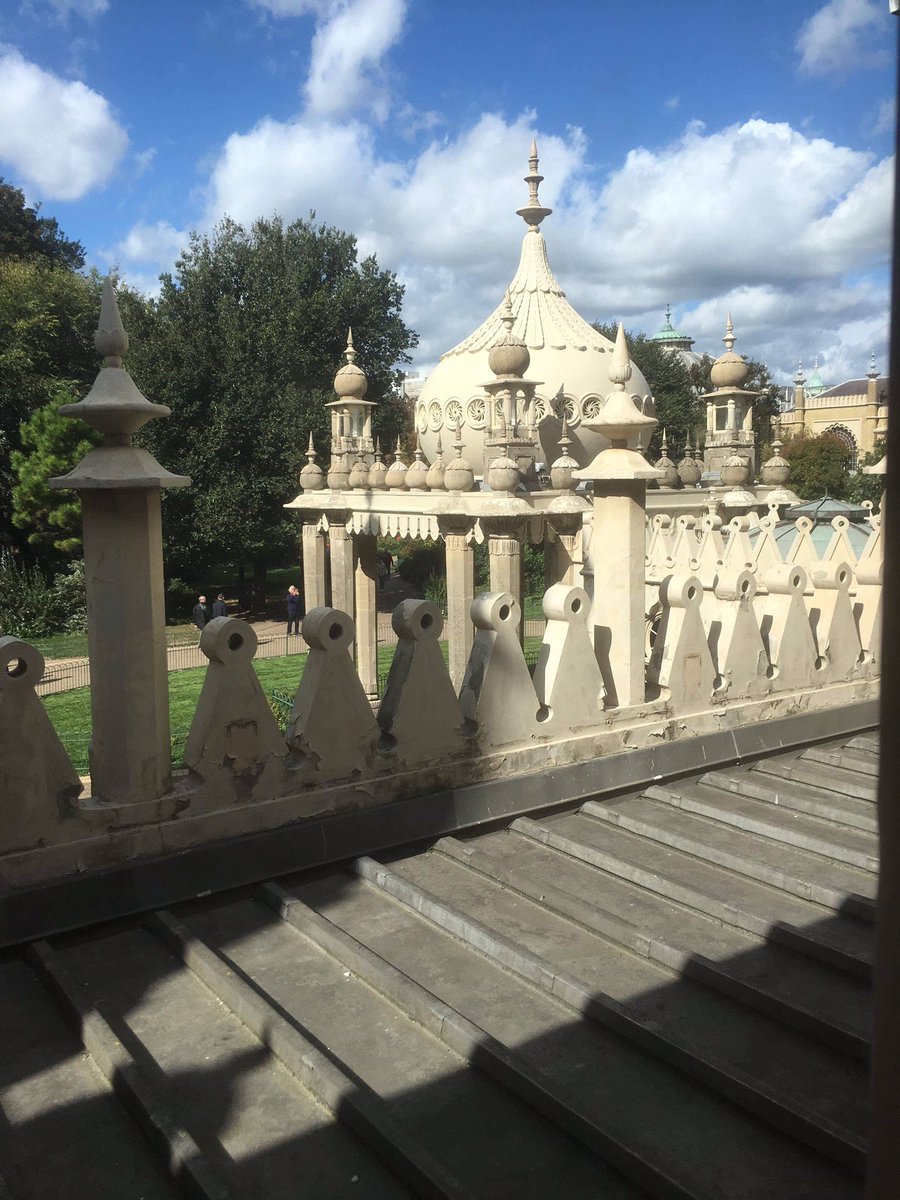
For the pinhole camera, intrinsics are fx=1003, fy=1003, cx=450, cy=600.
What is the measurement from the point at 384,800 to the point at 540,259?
1893 centimetres

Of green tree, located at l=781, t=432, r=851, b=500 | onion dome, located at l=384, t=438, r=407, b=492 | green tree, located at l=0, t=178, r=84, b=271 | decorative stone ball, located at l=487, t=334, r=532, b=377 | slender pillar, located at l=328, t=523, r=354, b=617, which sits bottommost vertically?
slender pillar, located at l=328, t=523, r=354, b=617

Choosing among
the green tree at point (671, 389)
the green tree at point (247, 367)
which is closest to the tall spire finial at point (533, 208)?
the green tree at point (247, 367)

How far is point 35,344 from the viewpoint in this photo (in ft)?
123

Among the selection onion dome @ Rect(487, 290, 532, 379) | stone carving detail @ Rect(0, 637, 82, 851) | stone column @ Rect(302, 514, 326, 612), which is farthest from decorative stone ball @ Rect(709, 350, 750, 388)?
stone carving detail @ Rect(0, 637, 82, 851)

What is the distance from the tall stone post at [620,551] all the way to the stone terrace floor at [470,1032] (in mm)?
1324

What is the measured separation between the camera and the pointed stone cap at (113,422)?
12.8 feet

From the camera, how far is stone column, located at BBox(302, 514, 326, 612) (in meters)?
21.8

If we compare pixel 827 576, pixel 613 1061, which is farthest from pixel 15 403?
pixel 613 1061

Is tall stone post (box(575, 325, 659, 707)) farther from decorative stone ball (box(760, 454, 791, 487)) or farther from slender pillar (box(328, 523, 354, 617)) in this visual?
slender pillar (box(328, 523, 354, 617))

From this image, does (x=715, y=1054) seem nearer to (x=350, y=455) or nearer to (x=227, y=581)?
(x=350, y=455)

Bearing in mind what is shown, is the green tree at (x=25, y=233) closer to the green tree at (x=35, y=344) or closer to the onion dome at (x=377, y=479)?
the green tree at (x=35, y=344)

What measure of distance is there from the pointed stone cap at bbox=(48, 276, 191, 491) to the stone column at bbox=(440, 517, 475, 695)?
1222 centimetres

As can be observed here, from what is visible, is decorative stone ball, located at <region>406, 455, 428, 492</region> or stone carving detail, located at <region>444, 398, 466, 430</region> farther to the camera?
stone carving detail, located at <region>444, 398, 466, 430</region>

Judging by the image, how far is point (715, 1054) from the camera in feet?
9.84
